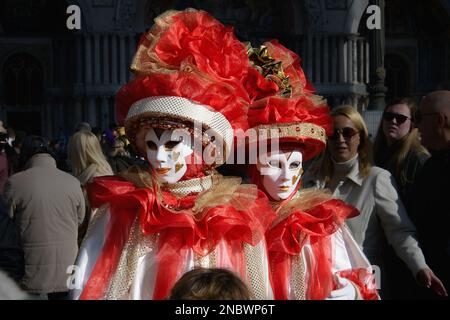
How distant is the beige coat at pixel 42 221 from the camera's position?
4.46 metres

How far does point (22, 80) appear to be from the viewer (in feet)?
63.1

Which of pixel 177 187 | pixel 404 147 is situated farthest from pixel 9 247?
pixel 404 147

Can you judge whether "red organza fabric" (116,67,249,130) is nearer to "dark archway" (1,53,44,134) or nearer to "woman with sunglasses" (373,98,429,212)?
"woman with sunglasses" (373,98,429,212)

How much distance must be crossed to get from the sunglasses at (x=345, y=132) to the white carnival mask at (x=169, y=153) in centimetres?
107

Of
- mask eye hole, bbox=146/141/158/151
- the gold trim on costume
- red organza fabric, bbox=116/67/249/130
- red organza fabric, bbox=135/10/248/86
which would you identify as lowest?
mask eye hole, bbox=146/141/158/151

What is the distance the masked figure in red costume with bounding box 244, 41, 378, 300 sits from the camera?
2793 mm

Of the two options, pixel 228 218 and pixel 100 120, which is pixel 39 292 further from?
pixel 100 120

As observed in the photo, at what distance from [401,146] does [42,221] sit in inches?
83.1

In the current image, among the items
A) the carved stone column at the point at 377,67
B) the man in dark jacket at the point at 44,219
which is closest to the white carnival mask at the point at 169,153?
the man in dark jacket at the point at 44,219

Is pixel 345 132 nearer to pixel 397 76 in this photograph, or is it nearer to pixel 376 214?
pixel 376 214

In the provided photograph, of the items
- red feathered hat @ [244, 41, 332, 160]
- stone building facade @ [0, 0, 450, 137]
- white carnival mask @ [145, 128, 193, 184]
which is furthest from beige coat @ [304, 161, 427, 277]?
stone building facade @ [0, 0, 450, 137]

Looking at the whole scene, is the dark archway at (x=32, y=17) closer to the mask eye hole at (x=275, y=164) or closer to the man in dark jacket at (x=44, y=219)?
the man in dark jacket at (x=44, y=219)

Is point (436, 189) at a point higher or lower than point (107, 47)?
lower
